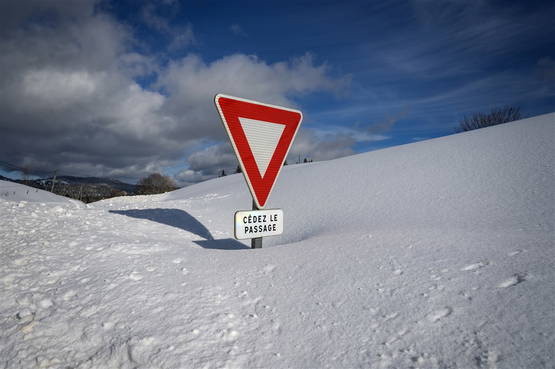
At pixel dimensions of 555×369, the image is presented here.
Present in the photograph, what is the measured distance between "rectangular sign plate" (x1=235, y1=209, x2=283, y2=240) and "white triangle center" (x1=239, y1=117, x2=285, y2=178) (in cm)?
42

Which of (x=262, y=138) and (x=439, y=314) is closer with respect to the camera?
(x=439, y=314)

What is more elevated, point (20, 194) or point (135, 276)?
point (20, 194)

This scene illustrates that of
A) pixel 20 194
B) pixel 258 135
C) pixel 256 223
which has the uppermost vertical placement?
pixel 20 194

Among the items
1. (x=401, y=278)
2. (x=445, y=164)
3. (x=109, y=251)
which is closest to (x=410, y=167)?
(x=445, y=164)

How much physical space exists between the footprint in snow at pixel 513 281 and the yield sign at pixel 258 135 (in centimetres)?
196

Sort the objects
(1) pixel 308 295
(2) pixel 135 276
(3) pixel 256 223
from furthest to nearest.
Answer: (3) pixel 256 223, (2) pixel 135 276, (1) pixel 308 295

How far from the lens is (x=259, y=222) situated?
2.73 meters

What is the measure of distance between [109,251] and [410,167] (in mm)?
4869

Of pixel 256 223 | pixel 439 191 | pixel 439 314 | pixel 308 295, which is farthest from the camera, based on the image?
pixel 439 191

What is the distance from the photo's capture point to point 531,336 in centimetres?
111

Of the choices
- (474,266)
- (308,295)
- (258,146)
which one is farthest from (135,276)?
(474,266)

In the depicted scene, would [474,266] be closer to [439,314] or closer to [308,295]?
[439,314]

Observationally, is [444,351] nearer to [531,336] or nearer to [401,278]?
[531,336]

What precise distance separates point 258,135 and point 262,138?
5cm
